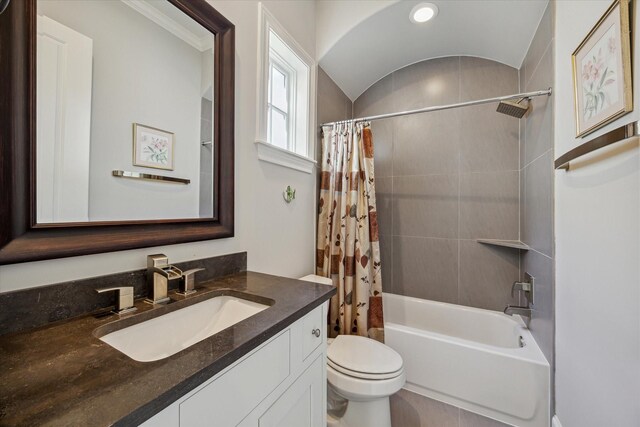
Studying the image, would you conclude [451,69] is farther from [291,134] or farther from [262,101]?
[262,101]

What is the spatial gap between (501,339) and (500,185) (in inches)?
46.2

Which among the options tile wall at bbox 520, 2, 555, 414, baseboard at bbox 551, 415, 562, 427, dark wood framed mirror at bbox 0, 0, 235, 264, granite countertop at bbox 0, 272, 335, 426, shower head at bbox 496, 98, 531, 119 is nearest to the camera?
granite countertop at bbox 0, 272, 335, 426

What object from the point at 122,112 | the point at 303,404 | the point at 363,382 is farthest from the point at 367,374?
the point at 122,112

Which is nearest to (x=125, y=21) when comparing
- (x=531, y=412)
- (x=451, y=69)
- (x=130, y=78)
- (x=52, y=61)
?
(x=130, y=78)

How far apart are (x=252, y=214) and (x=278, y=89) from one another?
3.30ft

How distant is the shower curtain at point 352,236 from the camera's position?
185cm

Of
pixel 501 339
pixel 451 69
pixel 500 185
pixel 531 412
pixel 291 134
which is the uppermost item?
pixel 451 69

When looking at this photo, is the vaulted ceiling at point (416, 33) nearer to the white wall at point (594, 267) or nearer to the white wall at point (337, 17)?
the white wall at point (337, 17)

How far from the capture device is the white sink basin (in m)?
0.73

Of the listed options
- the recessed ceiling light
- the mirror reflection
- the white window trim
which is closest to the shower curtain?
the white window trim

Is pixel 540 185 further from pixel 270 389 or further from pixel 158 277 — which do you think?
pixel 158 277

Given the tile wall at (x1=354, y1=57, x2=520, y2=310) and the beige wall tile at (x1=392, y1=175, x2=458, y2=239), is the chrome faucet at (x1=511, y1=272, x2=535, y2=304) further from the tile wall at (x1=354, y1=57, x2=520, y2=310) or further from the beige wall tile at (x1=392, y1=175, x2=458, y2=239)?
the beige wall tile at (x1=392, y1=175, x2=458, y2=239)

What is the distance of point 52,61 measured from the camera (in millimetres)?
708

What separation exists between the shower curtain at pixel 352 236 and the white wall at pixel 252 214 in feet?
0.51
